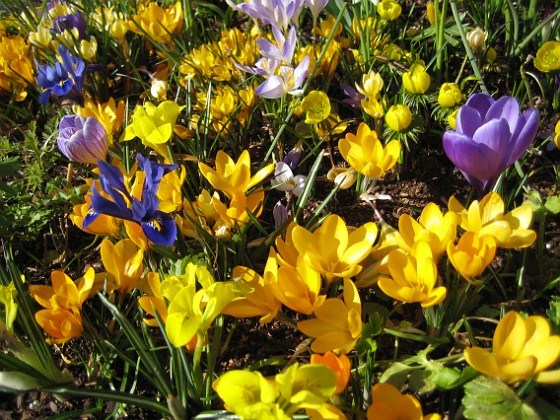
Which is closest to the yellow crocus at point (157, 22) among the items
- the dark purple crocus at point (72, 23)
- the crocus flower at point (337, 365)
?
the dark purple crocus at point (72, 23)

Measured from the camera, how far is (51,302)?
3.82 ft

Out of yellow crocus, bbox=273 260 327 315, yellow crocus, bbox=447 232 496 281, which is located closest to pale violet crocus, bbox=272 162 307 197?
yellow crocus, bbox=273 260 327 315

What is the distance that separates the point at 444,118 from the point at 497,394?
848mm

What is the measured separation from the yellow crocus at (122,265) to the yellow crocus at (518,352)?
2.29 ft

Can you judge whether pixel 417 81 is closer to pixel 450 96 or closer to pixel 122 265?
pixel 450 96

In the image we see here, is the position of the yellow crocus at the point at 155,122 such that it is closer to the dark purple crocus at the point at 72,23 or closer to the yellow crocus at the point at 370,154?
the yellow crocus at the point at 370,154

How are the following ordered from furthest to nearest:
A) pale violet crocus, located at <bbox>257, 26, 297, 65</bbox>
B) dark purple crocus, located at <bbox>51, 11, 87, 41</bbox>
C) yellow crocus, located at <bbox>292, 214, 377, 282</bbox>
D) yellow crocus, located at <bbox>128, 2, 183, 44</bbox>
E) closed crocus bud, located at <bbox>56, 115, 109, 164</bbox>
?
1. dark purple crocus, located at <bbox>51, 11, 87, 41</bbox>
2. yellow crocus, located at <bbox>128, 2, 183, 44</bbox>
3. pale violet crocus, located at <bbox>257, 26, 297, 65</bbox>
4. closed crocus bud, located at <bbox>56, 115, 109, 164</bbox>
5. yellow crocus, located at <bbox>292, 214, 377, 282</bbox>

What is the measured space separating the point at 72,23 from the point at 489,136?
64.8 inches

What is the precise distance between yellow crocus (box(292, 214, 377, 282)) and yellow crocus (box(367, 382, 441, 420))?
0.24 metres

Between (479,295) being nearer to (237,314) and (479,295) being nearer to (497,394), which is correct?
(497,394)

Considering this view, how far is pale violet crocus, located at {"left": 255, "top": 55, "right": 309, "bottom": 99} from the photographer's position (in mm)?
1553

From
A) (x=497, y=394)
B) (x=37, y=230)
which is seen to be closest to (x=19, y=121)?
(x=37, y=230)

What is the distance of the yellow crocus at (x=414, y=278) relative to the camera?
1.03m

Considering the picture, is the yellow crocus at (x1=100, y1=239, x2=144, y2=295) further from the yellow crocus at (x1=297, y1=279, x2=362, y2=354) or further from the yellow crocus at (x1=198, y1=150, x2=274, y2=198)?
the yellow crocus at (x1=297, y1=279, x2=362, y2=354)
